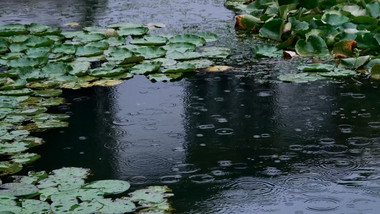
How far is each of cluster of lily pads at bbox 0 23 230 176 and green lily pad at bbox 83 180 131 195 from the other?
470mm

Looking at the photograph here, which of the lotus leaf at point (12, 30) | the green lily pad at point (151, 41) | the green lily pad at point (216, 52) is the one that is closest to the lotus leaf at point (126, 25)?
the green lily pad at point (151, 41)

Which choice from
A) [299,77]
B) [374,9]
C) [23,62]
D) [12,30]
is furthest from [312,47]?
[12,30]

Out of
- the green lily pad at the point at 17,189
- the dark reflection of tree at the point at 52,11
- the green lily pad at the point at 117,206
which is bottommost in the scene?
the green lily pad at the point at 117,206

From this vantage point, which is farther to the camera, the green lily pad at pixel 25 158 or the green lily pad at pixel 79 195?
the green lily pad at pixel 25 158

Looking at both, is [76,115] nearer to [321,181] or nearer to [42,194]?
[42,194]

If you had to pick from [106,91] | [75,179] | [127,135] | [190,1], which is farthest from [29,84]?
[190,1]

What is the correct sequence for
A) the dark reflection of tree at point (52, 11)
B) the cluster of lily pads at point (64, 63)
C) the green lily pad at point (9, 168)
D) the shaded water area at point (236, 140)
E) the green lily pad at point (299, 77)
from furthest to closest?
1. the dark reflection of tree at point (52, 11)
2. the green lily pad at point (299, 77)
3. the cluster of lily pads at point (64, 63)
4. the green lily pad at point (9, 168)
5. the shaded water area at point (236, 140)

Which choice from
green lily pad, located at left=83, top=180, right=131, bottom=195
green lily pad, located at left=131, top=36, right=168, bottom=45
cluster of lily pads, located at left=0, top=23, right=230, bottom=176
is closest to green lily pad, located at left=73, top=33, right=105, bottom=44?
cluster of lily pads, located at left=0, top=23, right=230, bottom=176

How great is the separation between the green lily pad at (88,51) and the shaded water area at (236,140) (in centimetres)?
61

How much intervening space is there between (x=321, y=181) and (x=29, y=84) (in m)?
2.15

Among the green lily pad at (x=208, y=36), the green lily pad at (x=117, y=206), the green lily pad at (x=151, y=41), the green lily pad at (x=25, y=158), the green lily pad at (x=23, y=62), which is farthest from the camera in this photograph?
the green lily pad at (x=208, y=36)

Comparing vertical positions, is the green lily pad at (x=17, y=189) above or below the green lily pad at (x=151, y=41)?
below

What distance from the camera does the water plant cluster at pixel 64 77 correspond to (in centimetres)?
240

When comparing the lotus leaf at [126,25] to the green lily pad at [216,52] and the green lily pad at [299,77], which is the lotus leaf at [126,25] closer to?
the green lily pad at [216,52]
